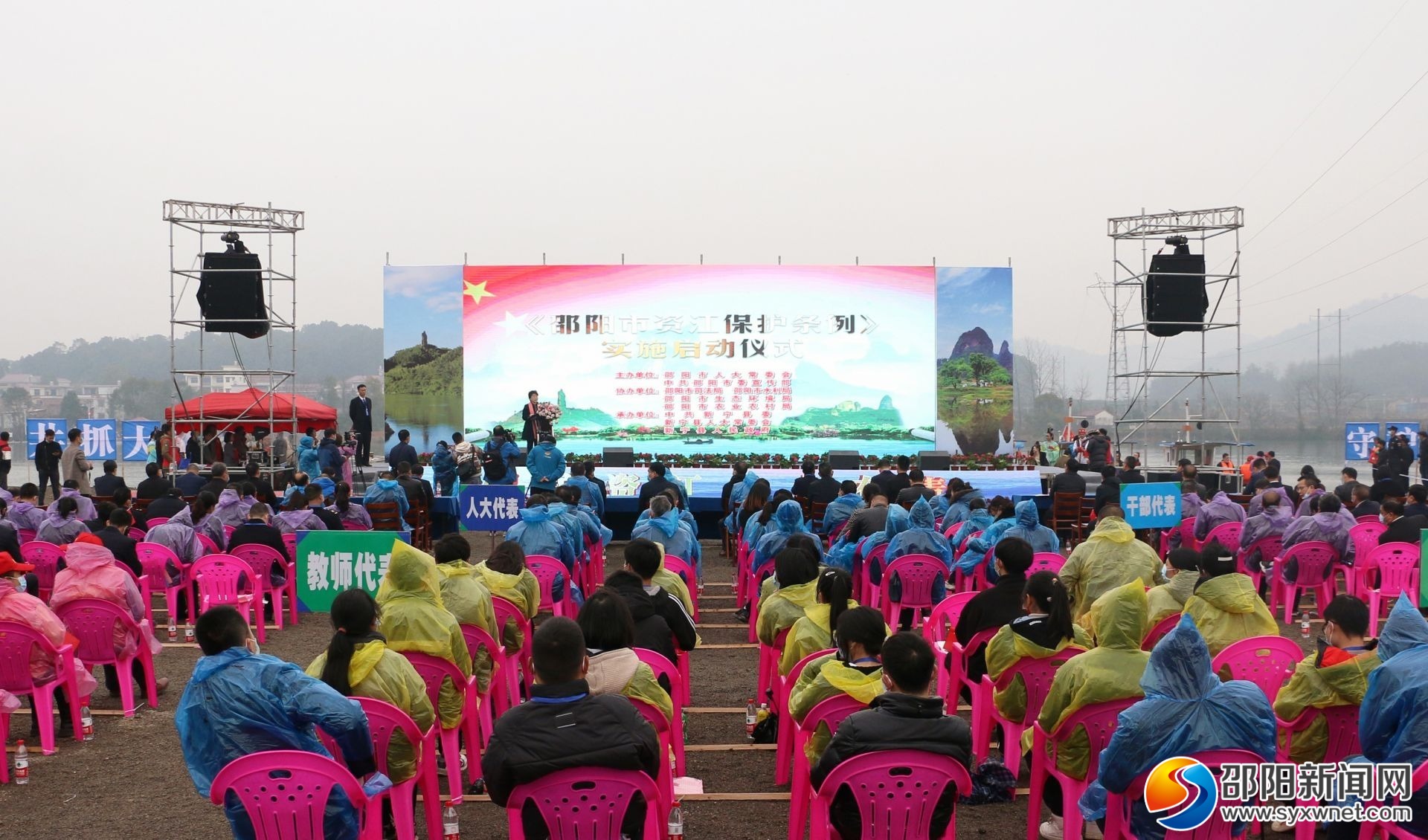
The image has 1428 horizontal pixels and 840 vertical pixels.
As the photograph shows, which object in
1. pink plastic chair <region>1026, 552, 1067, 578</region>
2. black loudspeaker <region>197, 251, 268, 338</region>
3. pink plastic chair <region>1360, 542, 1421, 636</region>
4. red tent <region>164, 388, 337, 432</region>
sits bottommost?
pink plastic chair <region>1360, 542, 1421, 636</region>

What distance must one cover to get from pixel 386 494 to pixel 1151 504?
21.4 feet

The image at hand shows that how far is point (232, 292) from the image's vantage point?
39.1 ft

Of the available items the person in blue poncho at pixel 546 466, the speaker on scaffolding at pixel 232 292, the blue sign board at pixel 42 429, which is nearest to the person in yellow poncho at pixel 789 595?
the person in blue poncho at pixel 546 466

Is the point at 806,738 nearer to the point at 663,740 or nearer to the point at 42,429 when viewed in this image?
the point at 663,740

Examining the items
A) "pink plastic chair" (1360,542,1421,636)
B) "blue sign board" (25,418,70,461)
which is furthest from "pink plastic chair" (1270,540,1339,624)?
"blue sign board" (25,418,70,461)

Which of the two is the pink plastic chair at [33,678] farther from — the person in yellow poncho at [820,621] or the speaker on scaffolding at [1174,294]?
the speaker on scaffolding at [1174,294]

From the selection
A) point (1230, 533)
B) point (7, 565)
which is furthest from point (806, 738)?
point (1230, 533)

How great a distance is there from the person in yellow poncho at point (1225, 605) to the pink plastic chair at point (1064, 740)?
1069mm

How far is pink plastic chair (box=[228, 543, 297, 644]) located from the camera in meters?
7.17

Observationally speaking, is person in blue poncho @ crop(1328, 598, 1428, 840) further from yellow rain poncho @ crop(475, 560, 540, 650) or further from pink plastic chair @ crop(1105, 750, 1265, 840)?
yellow rain poncho @ crop(475, 560, 540, 650)

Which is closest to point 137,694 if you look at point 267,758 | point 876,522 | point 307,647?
point 307,647

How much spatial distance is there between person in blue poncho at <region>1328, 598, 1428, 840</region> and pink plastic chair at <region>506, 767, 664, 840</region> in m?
1.99

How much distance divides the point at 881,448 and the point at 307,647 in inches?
491

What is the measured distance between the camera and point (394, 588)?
4051mm
